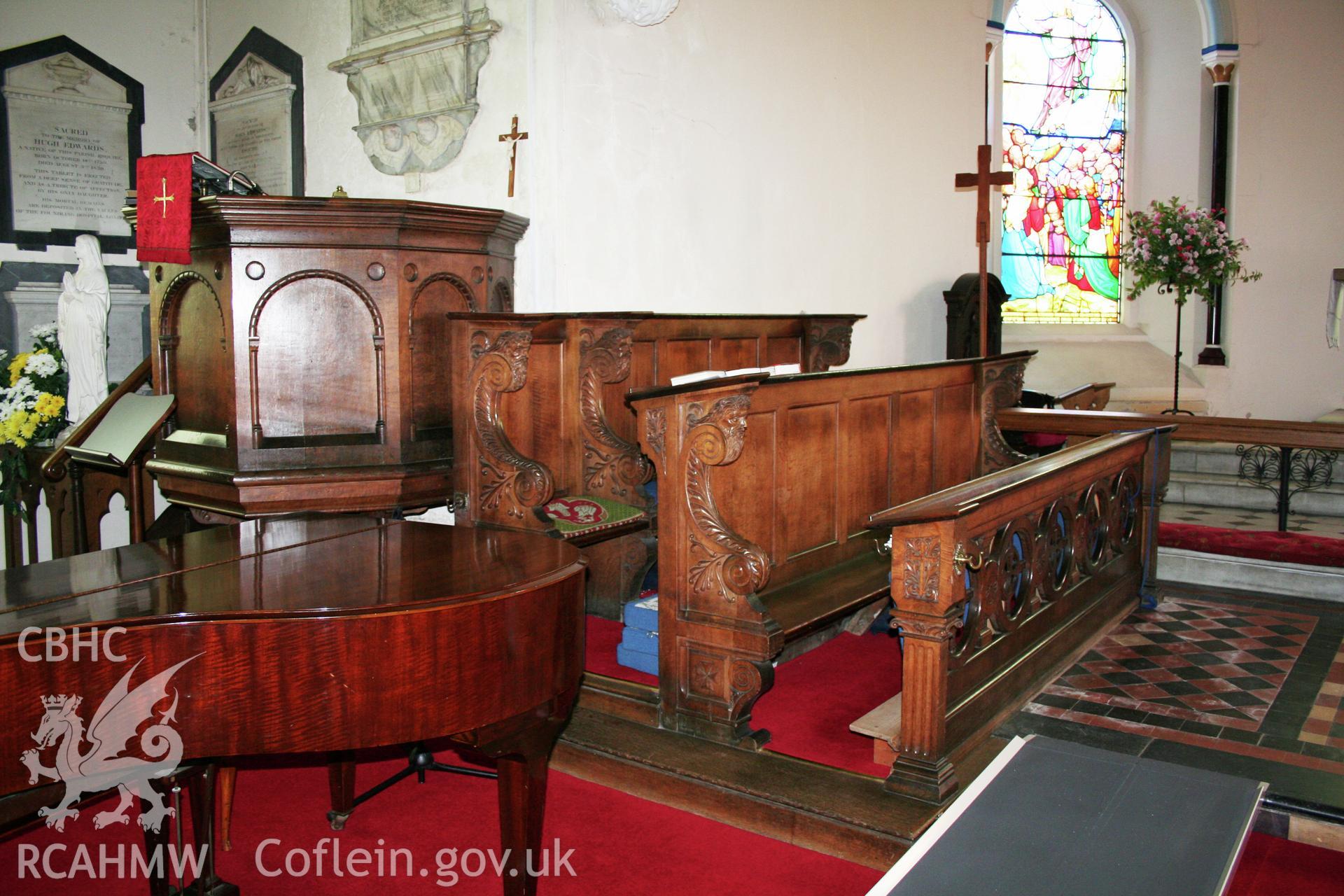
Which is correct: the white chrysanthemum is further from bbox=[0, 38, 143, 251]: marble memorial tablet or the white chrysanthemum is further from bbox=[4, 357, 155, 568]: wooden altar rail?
bbox=[0, 38, 143, 251]: marble memorial tablet

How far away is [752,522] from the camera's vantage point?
3184 millimetres

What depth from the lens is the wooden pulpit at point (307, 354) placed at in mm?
3734

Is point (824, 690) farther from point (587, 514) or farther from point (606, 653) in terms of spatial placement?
point (587, 514)

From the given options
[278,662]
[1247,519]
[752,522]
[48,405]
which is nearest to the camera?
[278,662]

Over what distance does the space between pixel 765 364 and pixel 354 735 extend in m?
3.64

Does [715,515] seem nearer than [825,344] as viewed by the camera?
Yes

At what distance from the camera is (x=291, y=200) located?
11.9 ft

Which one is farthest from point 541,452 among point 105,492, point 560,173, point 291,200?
point 105,492

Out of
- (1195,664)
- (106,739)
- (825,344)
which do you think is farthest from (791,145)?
(106,739)

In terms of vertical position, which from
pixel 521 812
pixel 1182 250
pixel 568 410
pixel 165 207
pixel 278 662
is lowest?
pixel 521 812

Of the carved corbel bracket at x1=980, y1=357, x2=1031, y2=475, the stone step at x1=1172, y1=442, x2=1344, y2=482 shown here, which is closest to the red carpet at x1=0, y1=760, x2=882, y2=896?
the carved corbel bracket at x1=980, y1=357, x2=1031, y2=475

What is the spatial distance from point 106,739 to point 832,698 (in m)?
2.31

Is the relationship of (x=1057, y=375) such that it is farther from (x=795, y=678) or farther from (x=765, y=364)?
(x=795, y=678)

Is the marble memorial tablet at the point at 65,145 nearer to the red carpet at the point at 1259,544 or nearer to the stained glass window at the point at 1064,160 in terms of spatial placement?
the red carpet at the point at 1259,544
